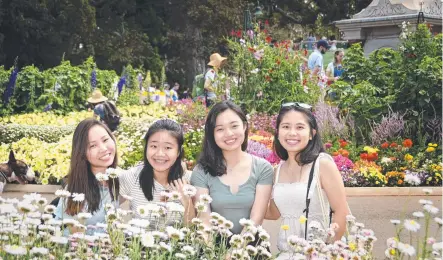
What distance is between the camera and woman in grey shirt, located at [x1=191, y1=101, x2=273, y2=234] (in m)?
3.49

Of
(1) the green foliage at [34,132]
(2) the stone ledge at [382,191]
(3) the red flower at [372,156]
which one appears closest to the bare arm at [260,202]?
(2) the stone ledge at [382,191]

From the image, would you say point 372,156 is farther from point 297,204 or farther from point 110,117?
point 297,204

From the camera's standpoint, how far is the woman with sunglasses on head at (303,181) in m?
3.38

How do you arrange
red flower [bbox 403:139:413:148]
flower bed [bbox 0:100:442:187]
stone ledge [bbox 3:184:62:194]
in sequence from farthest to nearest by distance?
red flower [bbox 403:139:413:148]
flower bed [bbox 0:100:442:187]
stone ledge [bbox 3:184:62:194]

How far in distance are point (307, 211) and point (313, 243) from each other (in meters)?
0.93

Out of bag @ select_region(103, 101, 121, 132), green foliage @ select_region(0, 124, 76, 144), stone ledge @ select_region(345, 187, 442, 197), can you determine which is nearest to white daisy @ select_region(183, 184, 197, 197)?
stone ledge @ select_region(345, 187, 442, 197)

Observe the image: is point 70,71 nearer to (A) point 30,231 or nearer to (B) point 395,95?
(B) point 395,95

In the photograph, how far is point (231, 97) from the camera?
9641 mm

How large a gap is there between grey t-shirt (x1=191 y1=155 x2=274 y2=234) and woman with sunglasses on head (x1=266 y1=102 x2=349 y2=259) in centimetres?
8

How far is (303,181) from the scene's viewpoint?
11.2 feet

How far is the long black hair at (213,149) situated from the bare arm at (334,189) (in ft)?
1.66

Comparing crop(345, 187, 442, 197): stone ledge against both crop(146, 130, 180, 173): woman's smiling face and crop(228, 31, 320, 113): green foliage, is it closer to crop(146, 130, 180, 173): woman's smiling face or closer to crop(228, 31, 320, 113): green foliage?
crop(146, 130, 180, 173): woman's smiling face

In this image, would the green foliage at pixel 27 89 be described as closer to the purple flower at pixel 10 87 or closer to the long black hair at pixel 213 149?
the purple flower at pixel 10 87

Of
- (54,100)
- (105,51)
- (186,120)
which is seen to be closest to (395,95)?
(186,120)
